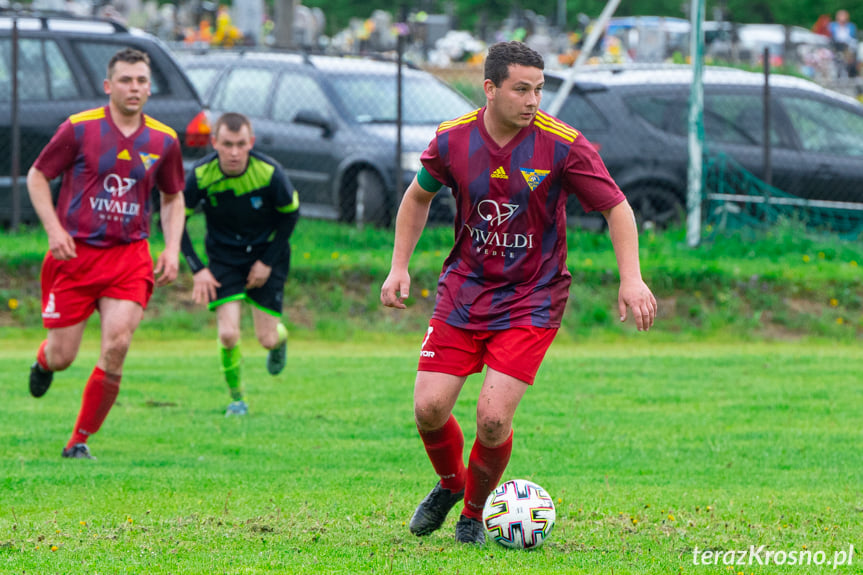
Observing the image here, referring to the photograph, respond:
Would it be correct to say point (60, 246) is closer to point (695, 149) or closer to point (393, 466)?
point (393, 466)

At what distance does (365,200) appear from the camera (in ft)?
45.7

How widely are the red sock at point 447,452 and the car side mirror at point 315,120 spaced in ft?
27.9

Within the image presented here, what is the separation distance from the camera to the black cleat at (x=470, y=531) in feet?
18.3

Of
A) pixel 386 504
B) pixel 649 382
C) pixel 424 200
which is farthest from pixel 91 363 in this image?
→ pixel 424 200

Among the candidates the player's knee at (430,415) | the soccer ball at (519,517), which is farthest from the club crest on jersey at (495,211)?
the soccer ball at (519,517)

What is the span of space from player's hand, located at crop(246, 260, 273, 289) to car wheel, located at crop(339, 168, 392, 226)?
16.6 ft

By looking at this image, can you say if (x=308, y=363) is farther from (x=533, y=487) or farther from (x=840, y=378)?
(x=533, y=487)

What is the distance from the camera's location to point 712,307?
502 inches

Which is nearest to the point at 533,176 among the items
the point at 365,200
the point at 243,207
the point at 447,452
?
the point at 447,452

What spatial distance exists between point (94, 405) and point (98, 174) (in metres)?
1.31

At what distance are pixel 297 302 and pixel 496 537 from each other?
24.8ft

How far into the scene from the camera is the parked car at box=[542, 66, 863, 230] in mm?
13688

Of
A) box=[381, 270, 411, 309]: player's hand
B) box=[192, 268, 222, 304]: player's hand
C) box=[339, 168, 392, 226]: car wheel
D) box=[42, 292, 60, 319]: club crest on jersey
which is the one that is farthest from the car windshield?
box=[381, 270, 411, 309]: player's hand

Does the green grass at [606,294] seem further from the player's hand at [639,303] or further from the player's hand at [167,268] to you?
the player's hand at [639,303]
